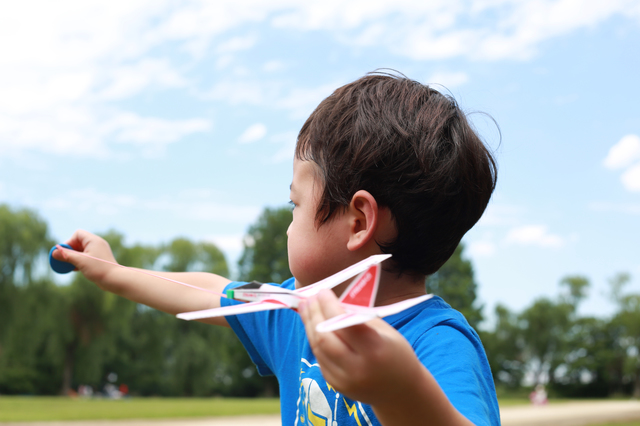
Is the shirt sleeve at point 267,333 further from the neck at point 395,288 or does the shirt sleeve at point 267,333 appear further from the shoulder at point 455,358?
the shoulder at point 455,358

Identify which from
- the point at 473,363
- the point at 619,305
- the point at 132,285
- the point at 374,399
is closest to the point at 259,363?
the point at 132,285

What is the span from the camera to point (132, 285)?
2166 millimetres

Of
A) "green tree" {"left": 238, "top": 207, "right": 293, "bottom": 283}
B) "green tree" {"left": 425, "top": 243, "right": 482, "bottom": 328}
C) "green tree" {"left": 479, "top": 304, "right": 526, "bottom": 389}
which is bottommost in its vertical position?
"green tree" {"left": 479, "top": 304, "right": 526, "bottom": 389}

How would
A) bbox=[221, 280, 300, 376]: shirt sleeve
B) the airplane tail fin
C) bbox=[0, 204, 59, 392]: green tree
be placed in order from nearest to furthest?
A: the airplane tail fin
bbox=[221, 280, 300, 376]: shirt sleeve
bbox=[0, 204, 59, 392]: green tree

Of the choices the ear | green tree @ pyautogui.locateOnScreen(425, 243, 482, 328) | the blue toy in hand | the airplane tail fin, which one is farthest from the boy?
green tree @ pyautogui.locateOnScreen(425, 243, 482, 328)

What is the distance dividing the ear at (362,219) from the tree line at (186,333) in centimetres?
1515

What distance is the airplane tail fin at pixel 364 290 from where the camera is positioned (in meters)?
0.83

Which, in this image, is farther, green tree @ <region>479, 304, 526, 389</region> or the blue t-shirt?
green tree @ <region>479, 304, 526, 389</region>

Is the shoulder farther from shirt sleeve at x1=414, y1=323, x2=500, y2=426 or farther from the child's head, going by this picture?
the child's head

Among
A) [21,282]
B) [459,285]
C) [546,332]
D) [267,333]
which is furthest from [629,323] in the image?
[267,333]

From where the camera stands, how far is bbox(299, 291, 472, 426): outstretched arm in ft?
2.48

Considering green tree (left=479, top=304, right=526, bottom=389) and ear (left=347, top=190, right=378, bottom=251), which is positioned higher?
ear (left=347, top=190, right=378, bottom=251)

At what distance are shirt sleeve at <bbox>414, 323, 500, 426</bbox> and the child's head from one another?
283 millimetres

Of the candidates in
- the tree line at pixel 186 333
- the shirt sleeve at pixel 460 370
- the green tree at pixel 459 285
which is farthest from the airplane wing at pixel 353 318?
the green tree at pixel 459 285
